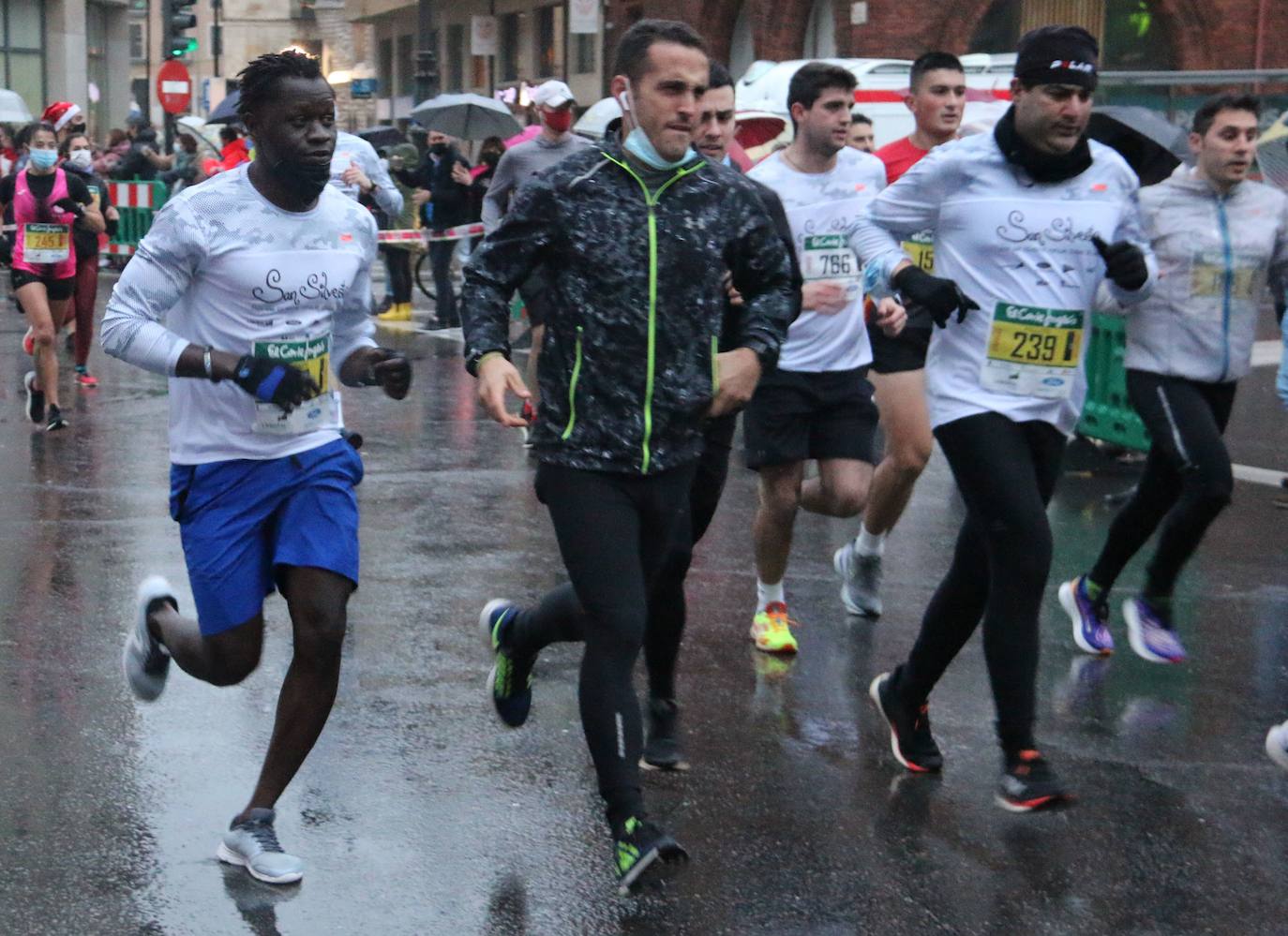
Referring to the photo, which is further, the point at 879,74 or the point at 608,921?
the point at 879,74

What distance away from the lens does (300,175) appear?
4734 mm

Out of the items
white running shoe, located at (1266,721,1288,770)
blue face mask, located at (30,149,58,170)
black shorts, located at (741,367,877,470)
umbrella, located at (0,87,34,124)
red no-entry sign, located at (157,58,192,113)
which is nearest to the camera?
white running shoe, located at (1266,721,1288,770)

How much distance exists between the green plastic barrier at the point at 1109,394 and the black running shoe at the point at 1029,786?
247 inches

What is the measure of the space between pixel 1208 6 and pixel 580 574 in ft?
83.9

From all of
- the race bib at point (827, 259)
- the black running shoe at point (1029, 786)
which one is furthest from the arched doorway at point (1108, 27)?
the black running shoe at point (1029, 786)

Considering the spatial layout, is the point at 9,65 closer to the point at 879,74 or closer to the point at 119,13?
the point at 119,13

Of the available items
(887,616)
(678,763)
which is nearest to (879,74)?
(887,616)

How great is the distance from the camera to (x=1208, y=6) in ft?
91.1

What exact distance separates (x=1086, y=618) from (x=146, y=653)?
3.36m

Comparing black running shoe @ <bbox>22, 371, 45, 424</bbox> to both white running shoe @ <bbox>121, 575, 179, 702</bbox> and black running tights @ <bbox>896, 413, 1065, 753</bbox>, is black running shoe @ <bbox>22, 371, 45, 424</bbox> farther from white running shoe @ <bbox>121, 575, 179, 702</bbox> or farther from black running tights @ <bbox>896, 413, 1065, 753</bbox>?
black running tights @ <bbox>896, 413, 1065, 753</bbox>

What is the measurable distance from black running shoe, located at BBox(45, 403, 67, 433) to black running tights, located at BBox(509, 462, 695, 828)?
8.17m

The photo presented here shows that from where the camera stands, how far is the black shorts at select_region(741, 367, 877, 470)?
6684 mm

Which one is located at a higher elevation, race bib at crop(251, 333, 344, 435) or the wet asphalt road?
race bib at crop(251, 333, 344, 435)

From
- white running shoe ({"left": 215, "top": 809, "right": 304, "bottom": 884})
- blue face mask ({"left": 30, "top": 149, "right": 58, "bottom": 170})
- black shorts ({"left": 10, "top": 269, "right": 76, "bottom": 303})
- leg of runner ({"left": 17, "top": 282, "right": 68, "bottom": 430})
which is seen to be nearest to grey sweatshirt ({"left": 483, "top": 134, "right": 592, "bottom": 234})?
leg of runner ({"left": 17, "top": 282, "right": 68, "bottom": 430})
